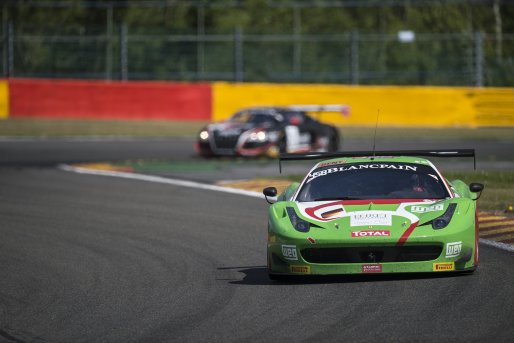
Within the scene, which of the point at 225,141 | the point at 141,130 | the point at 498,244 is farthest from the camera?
the point at 141,130

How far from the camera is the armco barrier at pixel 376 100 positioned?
3228 cm

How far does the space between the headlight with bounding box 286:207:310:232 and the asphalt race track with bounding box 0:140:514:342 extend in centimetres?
44

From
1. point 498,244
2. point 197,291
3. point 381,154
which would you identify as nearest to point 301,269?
point 197,291

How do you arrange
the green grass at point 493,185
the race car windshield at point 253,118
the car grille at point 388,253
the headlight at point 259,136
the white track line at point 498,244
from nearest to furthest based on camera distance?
the car grille at point 388,253, the white track line at point 498,244, the green grass at point 493,185, the headlight at point 259,136, the race car windshield at point 253,118

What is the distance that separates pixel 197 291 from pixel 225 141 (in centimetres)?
1596

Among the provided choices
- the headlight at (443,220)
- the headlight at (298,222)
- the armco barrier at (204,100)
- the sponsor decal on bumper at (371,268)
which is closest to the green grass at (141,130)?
the armco barrier at (204,100)

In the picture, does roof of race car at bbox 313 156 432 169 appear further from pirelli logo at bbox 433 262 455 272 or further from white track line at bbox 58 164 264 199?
white track line at bbox 58 164 264 199

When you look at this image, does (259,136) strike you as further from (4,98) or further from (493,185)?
(4,98)

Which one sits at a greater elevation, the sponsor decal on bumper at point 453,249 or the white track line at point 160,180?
the sponsor decal on bumper at point 453,249

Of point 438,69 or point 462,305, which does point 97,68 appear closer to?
point 438,69

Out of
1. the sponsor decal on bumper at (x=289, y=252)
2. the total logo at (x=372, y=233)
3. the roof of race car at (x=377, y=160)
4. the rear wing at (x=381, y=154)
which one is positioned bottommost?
the sponsor decal on bumper at (x=289, y=252)

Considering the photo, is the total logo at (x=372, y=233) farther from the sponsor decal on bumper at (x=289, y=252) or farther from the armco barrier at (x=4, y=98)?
the armco barrier at (x=4, y=98)

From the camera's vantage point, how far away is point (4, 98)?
3198 centimetres

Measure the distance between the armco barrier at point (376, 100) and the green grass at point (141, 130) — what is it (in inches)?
12.4
